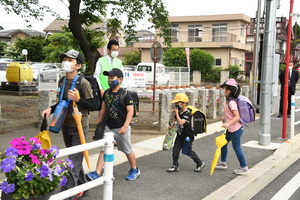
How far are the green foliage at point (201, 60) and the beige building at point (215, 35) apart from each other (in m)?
2.23

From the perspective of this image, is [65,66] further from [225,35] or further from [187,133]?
[225,35]

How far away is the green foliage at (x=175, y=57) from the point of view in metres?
38.5

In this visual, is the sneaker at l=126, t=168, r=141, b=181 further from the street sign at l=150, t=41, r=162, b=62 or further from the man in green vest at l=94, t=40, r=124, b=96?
the street sign at l=150, t=41, r=162, b=62

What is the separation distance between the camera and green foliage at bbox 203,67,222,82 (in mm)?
39344

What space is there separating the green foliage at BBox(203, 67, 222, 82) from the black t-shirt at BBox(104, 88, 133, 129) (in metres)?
34.8

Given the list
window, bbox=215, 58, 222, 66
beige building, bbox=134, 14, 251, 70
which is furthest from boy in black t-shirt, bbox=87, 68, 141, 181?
window, bbox=215, 58, 222, 66

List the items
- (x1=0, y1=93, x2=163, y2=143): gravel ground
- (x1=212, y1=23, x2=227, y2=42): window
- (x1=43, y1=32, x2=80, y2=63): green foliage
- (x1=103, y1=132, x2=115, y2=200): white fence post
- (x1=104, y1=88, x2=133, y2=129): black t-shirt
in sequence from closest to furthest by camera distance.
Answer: (x1=103, y1=132, x2=115, y2=200): white fence post → (x1=104, y1=88, x2=133, y2=129): black t-shirt → (x1=0, y1=93, x2=163, y2=143): gravel ground → (x1=43, y1=32, x2=80, y2=63): green foliage → (x1=212, y1=23, x2=227, y2=42): window

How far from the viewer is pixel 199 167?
20.5 ft

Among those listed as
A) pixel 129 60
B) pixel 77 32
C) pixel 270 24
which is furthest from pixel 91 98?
pixel 129 60

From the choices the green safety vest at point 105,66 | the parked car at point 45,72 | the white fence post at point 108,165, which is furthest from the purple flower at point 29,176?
the parked car at point 45,72

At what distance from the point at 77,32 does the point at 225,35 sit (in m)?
31.5

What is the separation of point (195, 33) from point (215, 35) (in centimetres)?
244

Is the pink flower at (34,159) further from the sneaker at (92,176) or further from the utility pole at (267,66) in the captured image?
the utility pole at (267,66)

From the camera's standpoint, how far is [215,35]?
4338 cm
